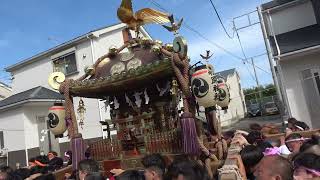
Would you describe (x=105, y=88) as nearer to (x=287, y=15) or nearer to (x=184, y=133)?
(x=184, y=133)

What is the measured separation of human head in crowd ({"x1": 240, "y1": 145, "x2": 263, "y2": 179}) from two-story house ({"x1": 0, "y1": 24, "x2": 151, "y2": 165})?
15.1m

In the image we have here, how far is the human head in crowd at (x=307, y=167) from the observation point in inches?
129

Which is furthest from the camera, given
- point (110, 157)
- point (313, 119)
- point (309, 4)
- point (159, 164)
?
point (309, 4)

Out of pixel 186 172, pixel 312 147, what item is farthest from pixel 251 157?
pixel 186 172

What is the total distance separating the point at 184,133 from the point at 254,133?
1501mm

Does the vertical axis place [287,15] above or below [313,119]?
above

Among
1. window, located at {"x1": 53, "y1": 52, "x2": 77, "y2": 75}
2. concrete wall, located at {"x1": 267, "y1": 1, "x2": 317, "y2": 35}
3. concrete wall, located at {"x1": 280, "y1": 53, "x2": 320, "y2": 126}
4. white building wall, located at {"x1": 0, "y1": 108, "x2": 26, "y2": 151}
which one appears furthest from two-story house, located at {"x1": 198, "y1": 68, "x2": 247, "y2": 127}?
concrete wall, located at {"x1": 280, "y1": 53, "x2": 320, "y2": 126}

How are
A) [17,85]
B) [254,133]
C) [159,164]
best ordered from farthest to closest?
[17,85] < [254,133] < [159,164]

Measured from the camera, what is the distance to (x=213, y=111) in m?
9.30

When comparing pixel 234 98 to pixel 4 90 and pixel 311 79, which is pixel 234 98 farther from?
pixel 311 79

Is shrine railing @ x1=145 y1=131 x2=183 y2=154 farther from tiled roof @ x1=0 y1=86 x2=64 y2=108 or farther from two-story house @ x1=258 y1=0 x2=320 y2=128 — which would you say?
tiled roof @ x1=0 y1=86 x2=64 y2=108

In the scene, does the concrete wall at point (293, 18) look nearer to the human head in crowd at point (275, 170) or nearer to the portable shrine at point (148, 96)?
the portable shrine at point (148, 96)

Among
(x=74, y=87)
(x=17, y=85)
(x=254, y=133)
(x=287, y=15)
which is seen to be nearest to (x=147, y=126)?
(x=74, y=87)

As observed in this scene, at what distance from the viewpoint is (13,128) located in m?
19.9
